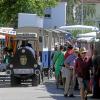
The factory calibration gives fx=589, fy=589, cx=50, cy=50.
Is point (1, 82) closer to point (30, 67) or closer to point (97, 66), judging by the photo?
point (30, 67)

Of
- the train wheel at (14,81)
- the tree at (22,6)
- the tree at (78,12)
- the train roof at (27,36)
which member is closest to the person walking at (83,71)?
the train wheel at (14,81)

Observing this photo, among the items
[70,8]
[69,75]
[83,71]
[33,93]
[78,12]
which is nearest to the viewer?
[83,71]

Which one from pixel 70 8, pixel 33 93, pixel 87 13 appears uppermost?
pixel 70 8

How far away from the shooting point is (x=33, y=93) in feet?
75.4

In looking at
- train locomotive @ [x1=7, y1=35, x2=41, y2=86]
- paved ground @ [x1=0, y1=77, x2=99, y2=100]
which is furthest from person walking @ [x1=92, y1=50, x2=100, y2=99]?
train locomotive @ [x1=7, y1=35, x2=41, y2=86]

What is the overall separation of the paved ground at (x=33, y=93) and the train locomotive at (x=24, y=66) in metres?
0.70

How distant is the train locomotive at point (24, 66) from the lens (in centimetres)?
2653

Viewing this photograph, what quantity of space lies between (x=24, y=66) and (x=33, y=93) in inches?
154

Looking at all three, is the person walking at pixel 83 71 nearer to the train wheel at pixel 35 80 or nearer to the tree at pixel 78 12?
the train wheel at pixel 35 80

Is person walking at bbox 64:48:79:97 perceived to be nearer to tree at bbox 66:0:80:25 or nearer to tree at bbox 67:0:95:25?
tree at bbox 67:0:95:25

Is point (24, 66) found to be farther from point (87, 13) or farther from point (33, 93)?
point (87, 13)

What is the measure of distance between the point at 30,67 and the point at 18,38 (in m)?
2.86

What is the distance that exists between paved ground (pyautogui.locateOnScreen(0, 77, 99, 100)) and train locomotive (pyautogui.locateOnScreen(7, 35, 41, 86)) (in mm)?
703

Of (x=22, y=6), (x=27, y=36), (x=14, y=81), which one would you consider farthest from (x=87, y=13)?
(x=14, y=81)
